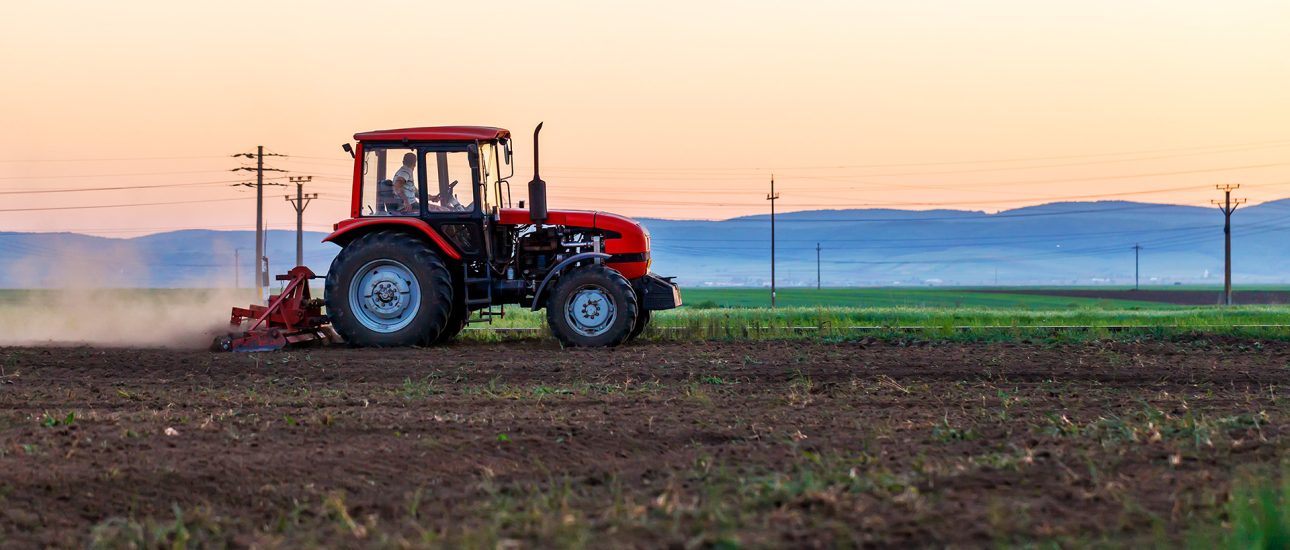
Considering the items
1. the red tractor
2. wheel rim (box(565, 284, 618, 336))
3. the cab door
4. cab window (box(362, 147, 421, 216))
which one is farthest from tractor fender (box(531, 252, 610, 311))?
cab window (box(362, 147, 421, 216))

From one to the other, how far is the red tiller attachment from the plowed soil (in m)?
2.96

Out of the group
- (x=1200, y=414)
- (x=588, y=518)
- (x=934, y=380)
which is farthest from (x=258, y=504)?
(x=934, y=380)

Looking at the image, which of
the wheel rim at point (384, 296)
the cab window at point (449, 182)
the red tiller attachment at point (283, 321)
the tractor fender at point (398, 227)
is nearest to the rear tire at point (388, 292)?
the wheel rim at point (384, 296)

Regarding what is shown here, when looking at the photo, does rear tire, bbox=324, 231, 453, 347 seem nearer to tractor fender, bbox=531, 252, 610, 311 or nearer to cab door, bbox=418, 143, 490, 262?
cab door, bbox=418, 143, 490, 262

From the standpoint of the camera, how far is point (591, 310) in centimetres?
1689

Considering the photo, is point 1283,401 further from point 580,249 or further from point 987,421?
point 580,249

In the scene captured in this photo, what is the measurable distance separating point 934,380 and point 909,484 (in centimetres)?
678

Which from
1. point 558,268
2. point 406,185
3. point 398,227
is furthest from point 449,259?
point 558,268

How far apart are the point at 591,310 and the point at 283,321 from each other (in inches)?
163

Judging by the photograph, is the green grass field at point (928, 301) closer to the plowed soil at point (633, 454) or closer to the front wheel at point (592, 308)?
the front wheel at point (592, 308)

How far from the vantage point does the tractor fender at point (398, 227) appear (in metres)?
16.6

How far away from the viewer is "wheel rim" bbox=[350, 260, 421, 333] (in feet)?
55.3

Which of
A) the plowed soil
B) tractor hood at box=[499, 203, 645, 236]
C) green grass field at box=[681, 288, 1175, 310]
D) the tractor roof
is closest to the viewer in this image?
the plowed soil

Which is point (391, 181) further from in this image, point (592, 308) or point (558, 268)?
point (592, 308)
